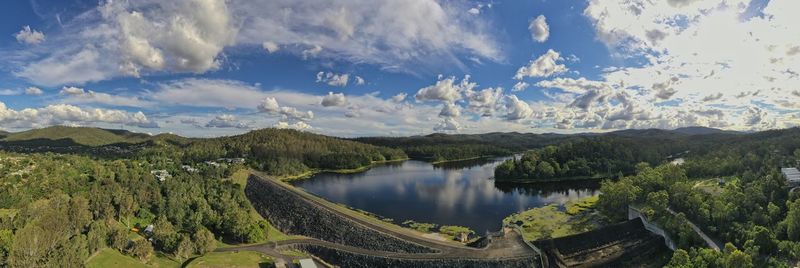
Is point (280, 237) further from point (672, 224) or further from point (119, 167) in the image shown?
point (119, 167)

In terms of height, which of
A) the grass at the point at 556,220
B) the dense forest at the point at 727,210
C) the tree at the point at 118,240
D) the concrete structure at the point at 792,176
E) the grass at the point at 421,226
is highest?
the concrete structure at the point at 792,176

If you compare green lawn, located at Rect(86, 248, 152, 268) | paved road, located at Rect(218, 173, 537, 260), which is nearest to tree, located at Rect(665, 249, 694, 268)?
paved road, located at Rect(218, 173, 537, 260)

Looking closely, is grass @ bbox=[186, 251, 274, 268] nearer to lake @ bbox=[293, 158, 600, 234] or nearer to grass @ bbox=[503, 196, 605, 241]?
lake @ bbox=[293, 158, 600, 234]

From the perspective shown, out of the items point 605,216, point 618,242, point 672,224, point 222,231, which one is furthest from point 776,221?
point 222,231

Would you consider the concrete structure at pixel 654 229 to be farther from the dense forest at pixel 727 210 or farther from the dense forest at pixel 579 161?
the dense forest at pixel 579 161

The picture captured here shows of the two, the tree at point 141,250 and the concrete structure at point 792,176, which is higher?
the concrete structure at point 792,176

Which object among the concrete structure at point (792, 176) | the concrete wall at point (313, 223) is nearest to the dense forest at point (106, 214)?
the concrete wall at point (313, 223)

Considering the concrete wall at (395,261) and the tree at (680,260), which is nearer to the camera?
the tree at (680,260)
